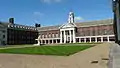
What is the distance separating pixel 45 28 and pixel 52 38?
12262 millimetres

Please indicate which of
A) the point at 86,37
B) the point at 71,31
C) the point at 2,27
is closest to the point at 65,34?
the point at 71,31

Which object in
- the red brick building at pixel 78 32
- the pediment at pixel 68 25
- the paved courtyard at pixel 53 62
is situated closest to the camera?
the paved courtyard at pixel 53 62

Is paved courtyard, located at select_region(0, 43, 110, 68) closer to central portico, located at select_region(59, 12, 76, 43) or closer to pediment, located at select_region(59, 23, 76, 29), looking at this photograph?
pediment, located at select_region(59, 23, 76, 29)

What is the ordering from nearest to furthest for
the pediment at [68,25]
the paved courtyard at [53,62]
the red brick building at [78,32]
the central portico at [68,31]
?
the paved courtyard at [53,62] < the red brick building at [78,32] < the pediment at [68,25] < the central portico at [68,31]

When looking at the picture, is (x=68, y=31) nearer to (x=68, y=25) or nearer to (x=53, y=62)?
(x=68, y=25)

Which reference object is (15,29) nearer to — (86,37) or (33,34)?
(33,34)

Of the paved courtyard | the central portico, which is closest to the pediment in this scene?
the central portico

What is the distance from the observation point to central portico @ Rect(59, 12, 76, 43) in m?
113

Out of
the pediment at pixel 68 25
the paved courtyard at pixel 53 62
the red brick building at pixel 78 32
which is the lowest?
the paved courtyard at pixel 53 62

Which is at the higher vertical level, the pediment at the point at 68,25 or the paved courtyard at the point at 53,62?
the pediment at the point at 68,25

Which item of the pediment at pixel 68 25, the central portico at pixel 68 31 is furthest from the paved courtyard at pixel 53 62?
the central portico at pixel 68 31

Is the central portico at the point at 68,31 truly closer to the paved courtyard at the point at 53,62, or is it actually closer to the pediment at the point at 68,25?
the pediment at the point at 68,25

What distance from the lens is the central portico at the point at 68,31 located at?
113 meters

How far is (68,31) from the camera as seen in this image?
381 feet
